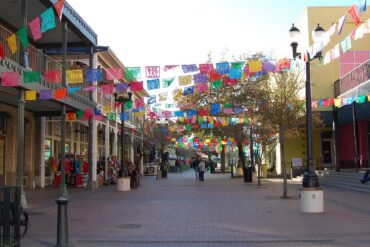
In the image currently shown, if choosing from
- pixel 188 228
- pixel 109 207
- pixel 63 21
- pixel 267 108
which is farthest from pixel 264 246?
pixel 63 21

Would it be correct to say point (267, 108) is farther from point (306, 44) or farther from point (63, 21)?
point (306, 44)

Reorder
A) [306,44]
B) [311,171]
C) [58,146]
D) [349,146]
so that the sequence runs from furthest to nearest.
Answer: [349,146] → [306,44] → [58,146] → [311,171]

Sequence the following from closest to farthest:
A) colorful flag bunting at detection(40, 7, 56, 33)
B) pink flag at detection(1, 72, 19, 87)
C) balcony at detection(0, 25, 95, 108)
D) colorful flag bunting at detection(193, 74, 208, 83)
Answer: colorful flag bunting at detection(40, 7, 56, 33) < pink flag at detection(1, 72, 19, 87) < balcony at detection(0, 25, 95, 108) < colorful flag bunting at detection(193, 74, 208, 83)

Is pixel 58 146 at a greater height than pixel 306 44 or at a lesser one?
lesser

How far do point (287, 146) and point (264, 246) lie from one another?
30.1 metres

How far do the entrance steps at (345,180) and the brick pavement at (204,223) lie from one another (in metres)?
3.73

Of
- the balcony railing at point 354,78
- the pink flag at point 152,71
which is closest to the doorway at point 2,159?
the pink flag at point 152,71

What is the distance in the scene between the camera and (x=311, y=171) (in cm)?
1469

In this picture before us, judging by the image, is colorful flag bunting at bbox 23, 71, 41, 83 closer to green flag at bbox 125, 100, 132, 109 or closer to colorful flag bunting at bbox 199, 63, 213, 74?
colorful flag bunting at bbox 199, 63, 213, 74

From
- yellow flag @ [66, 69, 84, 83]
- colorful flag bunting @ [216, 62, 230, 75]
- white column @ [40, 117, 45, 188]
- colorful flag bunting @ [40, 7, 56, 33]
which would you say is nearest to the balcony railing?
colorful flag bunting @ [216, 62, 230, 75]

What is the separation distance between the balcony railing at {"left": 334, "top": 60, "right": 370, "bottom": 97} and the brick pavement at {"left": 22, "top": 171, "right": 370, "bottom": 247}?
9986mm

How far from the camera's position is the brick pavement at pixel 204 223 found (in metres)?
10.2

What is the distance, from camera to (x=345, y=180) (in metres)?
25.8

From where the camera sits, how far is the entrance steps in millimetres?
22477
